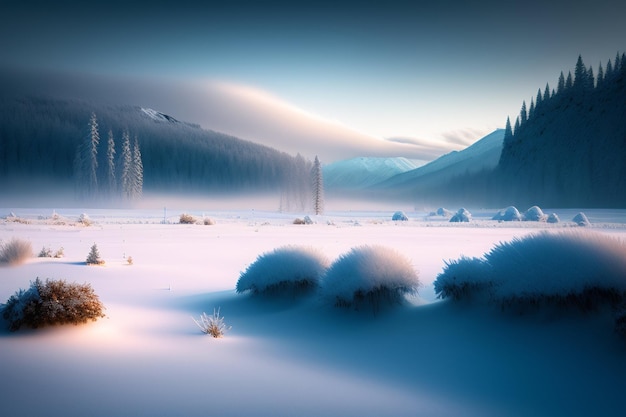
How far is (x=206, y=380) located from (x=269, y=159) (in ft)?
458

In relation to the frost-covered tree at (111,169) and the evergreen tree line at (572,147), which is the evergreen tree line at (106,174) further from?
the evergreen tree line at (572,147)

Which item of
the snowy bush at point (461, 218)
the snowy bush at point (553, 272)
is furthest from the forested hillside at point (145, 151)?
the snowy bush at point (553, 272)

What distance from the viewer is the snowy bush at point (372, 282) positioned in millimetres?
6508

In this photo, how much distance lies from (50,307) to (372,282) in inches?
174

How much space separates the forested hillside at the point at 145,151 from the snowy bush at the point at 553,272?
81.0 metres

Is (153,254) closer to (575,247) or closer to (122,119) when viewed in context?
(575,247)

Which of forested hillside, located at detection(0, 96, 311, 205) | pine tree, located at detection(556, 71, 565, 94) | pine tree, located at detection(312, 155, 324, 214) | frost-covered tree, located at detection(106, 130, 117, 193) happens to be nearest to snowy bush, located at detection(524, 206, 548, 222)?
pine tree, located at detection(312, 155, 324, 214)

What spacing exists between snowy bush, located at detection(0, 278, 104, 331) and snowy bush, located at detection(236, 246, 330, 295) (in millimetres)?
2832

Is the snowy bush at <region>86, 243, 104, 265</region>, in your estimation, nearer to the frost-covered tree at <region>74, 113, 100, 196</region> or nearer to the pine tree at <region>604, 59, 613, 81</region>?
the frost-covered tree at <region>74, 113, 100, 196</region>

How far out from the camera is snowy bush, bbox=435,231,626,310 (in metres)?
5.16

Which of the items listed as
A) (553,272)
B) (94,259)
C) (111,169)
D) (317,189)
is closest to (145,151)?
(111,169)

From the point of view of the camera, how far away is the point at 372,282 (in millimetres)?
6461

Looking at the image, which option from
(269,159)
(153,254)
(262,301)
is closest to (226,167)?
(269,159)

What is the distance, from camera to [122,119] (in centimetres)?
13200
